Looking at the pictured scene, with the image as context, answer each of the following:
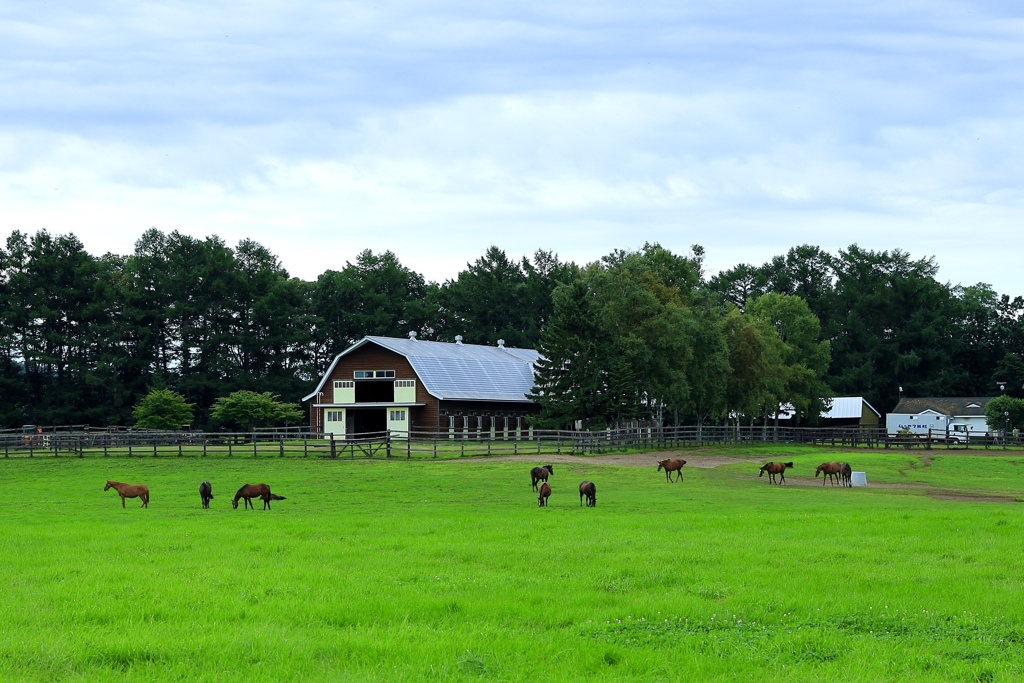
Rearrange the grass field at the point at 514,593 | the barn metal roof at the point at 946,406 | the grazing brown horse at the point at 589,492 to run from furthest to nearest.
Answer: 1. the barn metal roof at the point at 946,406
2. the grazing brown horse at the point at 589,492
3. the grass field at the point at 514,593

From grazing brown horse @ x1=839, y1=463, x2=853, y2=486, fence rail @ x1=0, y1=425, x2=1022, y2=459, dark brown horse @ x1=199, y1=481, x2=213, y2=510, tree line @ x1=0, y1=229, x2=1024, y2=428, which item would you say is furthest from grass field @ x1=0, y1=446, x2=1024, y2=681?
tree line @ x1=0, y1=229, x2=1024, y2=428

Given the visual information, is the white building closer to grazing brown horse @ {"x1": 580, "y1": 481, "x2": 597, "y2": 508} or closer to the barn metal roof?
the barn metal roof

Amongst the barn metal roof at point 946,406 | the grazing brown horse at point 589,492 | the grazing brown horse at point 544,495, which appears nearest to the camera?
the grazing brown horse at point 589,492

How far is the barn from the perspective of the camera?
72.4 m

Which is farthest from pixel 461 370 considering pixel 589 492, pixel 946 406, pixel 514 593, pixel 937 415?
pixel 514 593

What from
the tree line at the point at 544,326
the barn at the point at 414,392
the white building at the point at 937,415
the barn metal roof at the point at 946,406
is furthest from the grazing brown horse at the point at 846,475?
the barn metal roof at the point at 946,406

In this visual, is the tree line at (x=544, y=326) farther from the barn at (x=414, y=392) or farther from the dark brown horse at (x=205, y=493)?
the dark brown horse at (x=205, y=493)

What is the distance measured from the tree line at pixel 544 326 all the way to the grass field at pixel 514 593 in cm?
4286

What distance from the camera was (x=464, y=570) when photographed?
14.4 metres

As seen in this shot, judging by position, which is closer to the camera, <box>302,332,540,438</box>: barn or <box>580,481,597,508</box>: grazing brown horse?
<box>580,481,597,508</box>: grazing brown horse

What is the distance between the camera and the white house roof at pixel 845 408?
107m

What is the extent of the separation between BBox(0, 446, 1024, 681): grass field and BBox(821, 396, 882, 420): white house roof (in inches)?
3349

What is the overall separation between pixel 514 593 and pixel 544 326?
9018 cm

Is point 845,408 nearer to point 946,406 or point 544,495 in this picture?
point 946,406
